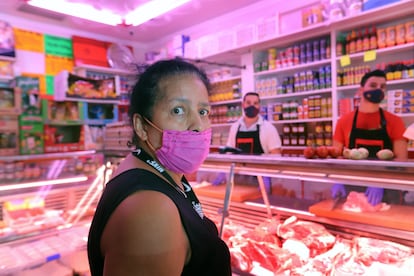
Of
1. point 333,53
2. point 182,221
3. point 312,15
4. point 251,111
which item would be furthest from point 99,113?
point 182,221

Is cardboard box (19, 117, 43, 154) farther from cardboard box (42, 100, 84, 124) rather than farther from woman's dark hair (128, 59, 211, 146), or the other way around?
woman's dark hair (128, 59, 211, 146)

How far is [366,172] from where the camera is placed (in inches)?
65.3

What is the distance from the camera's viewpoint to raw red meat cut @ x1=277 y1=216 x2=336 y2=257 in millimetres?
1885

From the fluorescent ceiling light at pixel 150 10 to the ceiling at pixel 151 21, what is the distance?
0.97 m

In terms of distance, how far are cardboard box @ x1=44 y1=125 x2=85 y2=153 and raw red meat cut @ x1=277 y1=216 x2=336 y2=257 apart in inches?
173

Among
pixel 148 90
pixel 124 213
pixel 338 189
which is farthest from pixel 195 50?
pixel 124 213

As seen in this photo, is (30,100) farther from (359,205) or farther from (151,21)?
(359,205)

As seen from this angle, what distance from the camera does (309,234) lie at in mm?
1943

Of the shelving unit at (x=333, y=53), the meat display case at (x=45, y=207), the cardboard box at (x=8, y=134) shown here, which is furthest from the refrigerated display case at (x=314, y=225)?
the cardboard box at (x=8, y=134)

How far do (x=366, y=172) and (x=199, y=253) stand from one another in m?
1.15

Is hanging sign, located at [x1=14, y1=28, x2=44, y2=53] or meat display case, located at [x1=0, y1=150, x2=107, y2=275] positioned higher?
hanging sign, located at [x1=14, y1=28, x2=44, y2=53]

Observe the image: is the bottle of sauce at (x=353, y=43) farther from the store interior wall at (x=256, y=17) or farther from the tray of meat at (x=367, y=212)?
the tray of meat at (x=367, y=212)

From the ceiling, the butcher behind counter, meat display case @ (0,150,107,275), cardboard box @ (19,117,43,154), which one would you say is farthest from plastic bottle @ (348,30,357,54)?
cardboard box @ (19,117,43,154)

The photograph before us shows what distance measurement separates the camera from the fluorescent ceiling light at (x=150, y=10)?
3.48 metres
